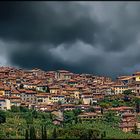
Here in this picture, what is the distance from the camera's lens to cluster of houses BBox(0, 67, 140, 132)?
50375mm

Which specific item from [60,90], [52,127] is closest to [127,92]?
[60,90]

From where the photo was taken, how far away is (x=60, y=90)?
59031 mm

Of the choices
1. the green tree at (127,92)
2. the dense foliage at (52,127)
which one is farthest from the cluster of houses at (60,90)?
the dense foliage at (52,127)

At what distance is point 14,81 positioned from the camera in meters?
60.8

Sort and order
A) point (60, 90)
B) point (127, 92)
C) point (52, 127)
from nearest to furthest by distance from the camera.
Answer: point (52, 127)
point (127, 92)
point (60, 90)

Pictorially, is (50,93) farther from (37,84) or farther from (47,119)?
(47,119)

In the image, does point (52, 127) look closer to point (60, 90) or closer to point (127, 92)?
point (60, 90)

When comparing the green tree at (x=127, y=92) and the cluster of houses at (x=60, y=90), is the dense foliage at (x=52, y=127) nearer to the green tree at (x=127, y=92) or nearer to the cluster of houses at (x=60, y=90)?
the cluster of houses at (x=60, y=90)

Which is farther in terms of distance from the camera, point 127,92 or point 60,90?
point 60,90

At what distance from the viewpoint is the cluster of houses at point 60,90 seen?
5038 centimetres

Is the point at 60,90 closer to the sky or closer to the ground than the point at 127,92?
closer to the sky

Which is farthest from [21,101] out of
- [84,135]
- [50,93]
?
[84,135]

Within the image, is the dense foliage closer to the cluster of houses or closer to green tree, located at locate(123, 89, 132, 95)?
the cluster of houses

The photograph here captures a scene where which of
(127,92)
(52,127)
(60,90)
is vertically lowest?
(52,127)
